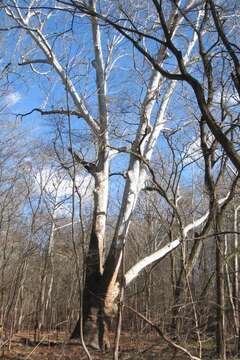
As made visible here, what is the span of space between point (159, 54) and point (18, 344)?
23.6 feet

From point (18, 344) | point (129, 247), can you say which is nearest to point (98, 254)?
point (18, 344)

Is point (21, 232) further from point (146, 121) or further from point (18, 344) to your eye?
point (146, 121)

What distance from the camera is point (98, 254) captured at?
33.3ft

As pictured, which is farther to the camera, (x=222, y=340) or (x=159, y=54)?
(x=159, y=54)

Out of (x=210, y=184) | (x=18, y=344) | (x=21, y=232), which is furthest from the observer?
(x=21, y=232)

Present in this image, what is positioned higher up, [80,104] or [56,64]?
[56,64]

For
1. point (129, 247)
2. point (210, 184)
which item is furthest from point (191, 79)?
point (129, 247)

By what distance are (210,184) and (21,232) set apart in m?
8.39

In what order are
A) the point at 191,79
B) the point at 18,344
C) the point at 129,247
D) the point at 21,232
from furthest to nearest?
the point at 129,247
the point at 21,232
the point at 18,344
the point at 191,79

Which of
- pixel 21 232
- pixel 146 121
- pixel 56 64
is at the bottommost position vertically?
pixel 21 232

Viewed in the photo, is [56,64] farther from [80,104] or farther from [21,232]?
[21,232]

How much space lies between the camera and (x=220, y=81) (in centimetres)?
628

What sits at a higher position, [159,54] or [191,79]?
[159,54]

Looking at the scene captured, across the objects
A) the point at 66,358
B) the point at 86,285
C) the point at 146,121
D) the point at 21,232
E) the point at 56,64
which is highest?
the point at 56,64
